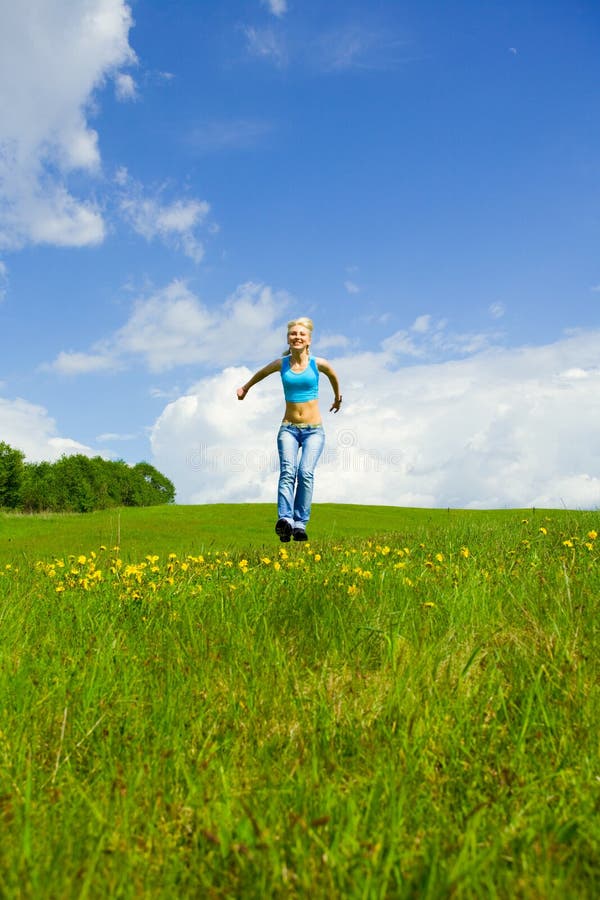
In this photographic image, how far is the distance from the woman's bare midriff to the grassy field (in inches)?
171

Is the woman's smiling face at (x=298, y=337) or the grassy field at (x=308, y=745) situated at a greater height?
the woman's smiling face at (x=298, y=337)

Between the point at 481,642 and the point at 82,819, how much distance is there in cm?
250

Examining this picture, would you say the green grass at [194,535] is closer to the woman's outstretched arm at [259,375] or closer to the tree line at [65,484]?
the woman's outstretched arm at [259,375]

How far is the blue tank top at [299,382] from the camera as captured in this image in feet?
31.4

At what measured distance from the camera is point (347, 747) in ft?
9.70

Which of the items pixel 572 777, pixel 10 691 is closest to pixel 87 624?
pixel 10 691

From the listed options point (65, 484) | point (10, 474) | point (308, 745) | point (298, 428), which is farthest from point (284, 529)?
point (65, 484)

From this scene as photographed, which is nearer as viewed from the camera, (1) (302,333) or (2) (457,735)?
(2) (457,735)

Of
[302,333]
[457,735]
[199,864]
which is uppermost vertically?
[302,333]

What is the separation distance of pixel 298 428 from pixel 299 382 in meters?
0.70

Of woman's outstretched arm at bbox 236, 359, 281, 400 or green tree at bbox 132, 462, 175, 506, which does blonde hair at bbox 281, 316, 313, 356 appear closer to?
woman's outstretched arm at bbox 236, 359, 281, 400

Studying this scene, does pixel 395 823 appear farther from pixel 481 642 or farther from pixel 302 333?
pixel 302 333

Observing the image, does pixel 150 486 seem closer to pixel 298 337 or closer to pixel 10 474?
pixel 10 474

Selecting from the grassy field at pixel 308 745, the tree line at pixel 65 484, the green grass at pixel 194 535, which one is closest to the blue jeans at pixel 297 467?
the green grass at pixel 194 535
